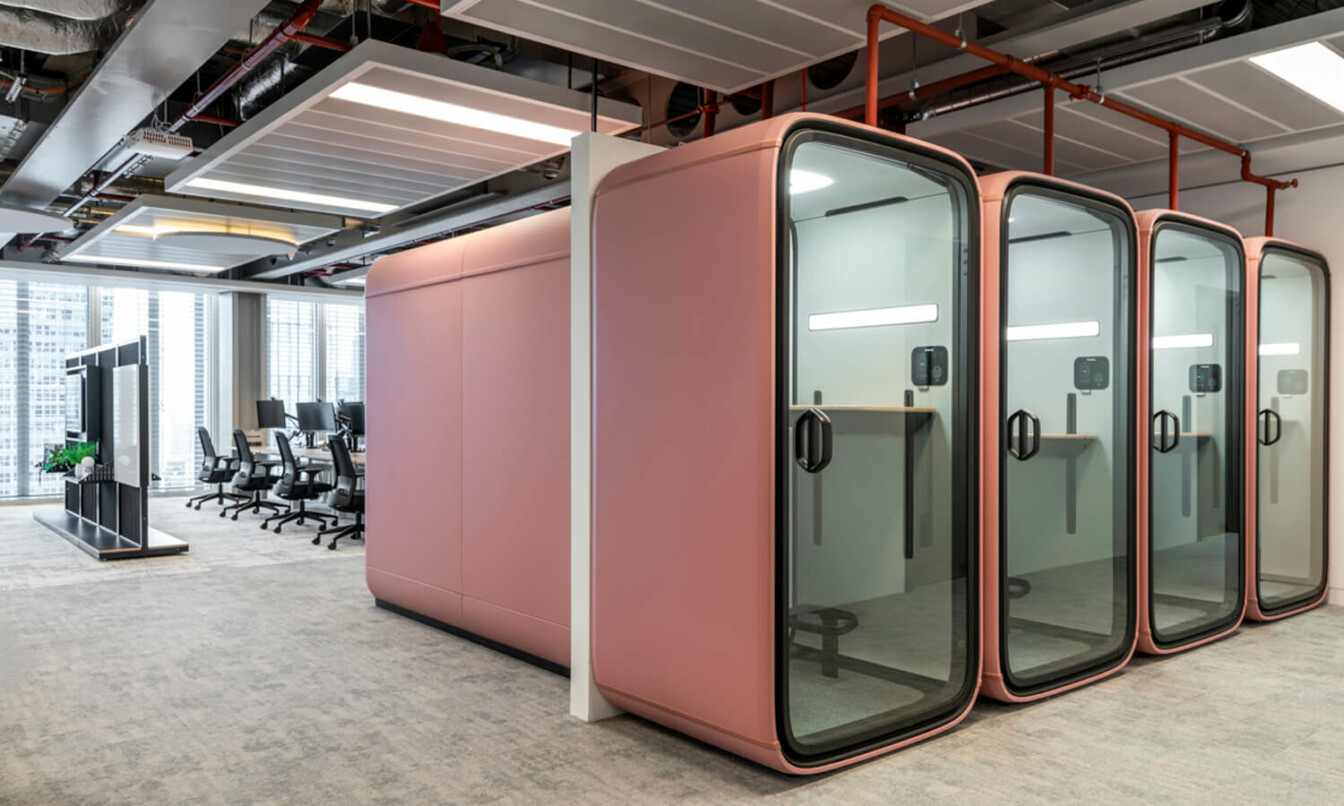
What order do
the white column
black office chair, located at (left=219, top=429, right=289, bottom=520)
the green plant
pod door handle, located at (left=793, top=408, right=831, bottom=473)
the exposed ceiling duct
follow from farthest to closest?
black office chair, located at (left=219, top=429, right=289, bottom=520) → the green plant → the exposed ceiling duct → the white column → pod door handle, located at (left=793, top=408, right=831, bottom=473)

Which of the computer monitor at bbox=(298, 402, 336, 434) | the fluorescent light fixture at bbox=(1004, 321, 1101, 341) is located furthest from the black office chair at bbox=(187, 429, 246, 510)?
the fluorescent light fixture at bbox=(1004, 321, 1101, 341)

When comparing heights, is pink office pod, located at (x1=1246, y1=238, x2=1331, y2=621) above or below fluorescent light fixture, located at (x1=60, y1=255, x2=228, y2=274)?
below

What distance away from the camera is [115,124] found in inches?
228

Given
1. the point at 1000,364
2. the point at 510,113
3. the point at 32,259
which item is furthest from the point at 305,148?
the point at 32,259

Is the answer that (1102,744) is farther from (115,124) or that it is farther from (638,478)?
(115,124)

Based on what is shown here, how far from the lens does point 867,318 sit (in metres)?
5.32

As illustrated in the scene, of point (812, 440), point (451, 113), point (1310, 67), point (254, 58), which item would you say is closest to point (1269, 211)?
point (1310, 67)

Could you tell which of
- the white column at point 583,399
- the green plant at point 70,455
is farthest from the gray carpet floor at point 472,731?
the green plant at point 70,455

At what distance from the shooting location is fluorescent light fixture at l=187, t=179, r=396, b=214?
706cm

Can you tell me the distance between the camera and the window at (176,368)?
1341cm

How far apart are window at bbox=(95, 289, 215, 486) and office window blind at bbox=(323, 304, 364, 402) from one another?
175cm

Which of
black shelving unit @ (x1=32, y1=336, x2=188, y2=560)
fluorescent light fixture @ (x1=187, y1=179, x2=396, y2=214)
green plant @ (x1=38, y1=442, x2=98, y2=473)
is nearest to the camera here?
fluorescent light fixture @ (x1=187, y1=179, x2=396, y2=214)

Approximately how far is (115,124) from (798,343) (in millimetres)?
4302

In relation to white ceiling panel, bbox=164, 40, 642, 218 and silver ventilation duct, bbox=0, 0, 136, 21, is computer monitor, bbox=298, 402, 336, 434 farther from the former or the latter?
silver ventilation duct, bbox=0, 0, 136, 21
